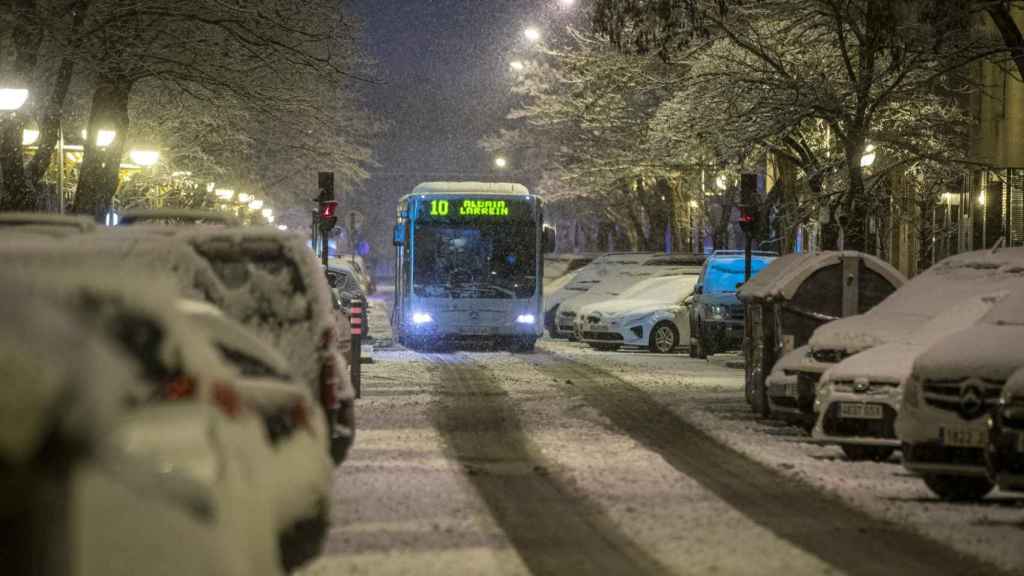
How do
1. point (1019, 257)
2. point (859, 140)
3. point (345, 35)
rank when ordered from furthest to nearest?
point (345, 35)
point (859, 140)
point (1019, 257)

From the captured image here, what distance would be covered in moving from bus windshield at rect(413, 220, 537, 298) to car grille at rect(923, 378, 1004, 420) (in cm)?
2033

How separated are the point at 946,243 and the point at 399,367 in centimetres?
1551

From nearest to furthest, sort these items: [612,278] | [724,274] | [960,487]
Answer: [960,487] < [724,274] < [612,278]

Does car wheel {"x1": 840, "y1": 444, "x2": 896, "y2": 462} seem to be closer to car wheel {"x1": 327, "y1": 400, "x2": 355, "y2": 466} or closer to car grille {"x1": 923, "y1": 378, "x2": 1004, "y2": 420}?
car grille {"x1": 923, "y1": 378, "x2": 1004, "y2": 420}

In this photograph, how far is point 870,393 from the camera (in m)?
15.3

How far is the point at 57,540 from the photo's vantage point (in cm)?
516

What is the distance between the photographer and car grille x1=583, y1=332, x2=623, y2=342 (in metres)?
34.4

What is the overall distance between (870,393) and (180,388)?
32.4 feet

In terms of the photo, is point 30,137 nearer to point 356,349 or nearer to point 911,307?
point 356,349

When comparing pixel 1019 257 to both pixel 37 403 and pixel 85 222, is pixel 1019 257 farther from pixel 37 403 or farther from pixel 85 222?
pixel 37 403

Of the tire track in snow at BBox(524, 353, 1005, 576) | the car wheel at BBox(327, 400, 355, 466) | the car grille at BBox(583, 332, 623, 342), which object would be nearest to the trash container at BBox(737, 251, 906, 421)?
the tire track in snow at BBox(524, 353, 1005, 576)

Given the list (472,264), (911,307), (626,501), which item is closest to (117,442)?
(626,501)

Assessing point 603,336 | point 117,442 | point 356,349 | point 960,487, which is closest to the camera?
point 117,442

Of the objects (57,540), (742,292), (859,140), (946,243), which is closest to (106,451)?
(57,540)
